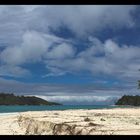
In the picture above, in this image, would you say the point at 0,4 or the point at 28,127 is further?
the point at 28,127

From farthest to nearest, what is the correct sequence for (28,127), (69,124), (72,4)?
1. (28,127)
2. (69,124)
3. (72,4)

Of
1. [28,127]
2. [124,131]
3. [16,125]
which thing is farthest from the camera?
[16,125]

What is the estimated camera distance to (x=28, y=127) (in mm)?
21453

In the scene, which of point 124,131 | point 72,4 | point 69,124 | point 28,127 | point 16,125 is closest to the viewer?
point 72,4

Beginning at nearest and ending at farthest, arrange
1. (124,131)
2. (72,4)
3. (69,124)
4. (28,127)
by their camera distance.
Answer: (72,4), (124,131), (69,124), (28,127)

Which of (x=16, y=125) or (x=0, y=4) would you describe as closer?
(x=0, y=4)

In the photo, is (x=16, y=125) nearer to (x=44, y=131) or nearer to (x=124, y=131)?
(x=44, y=131)
